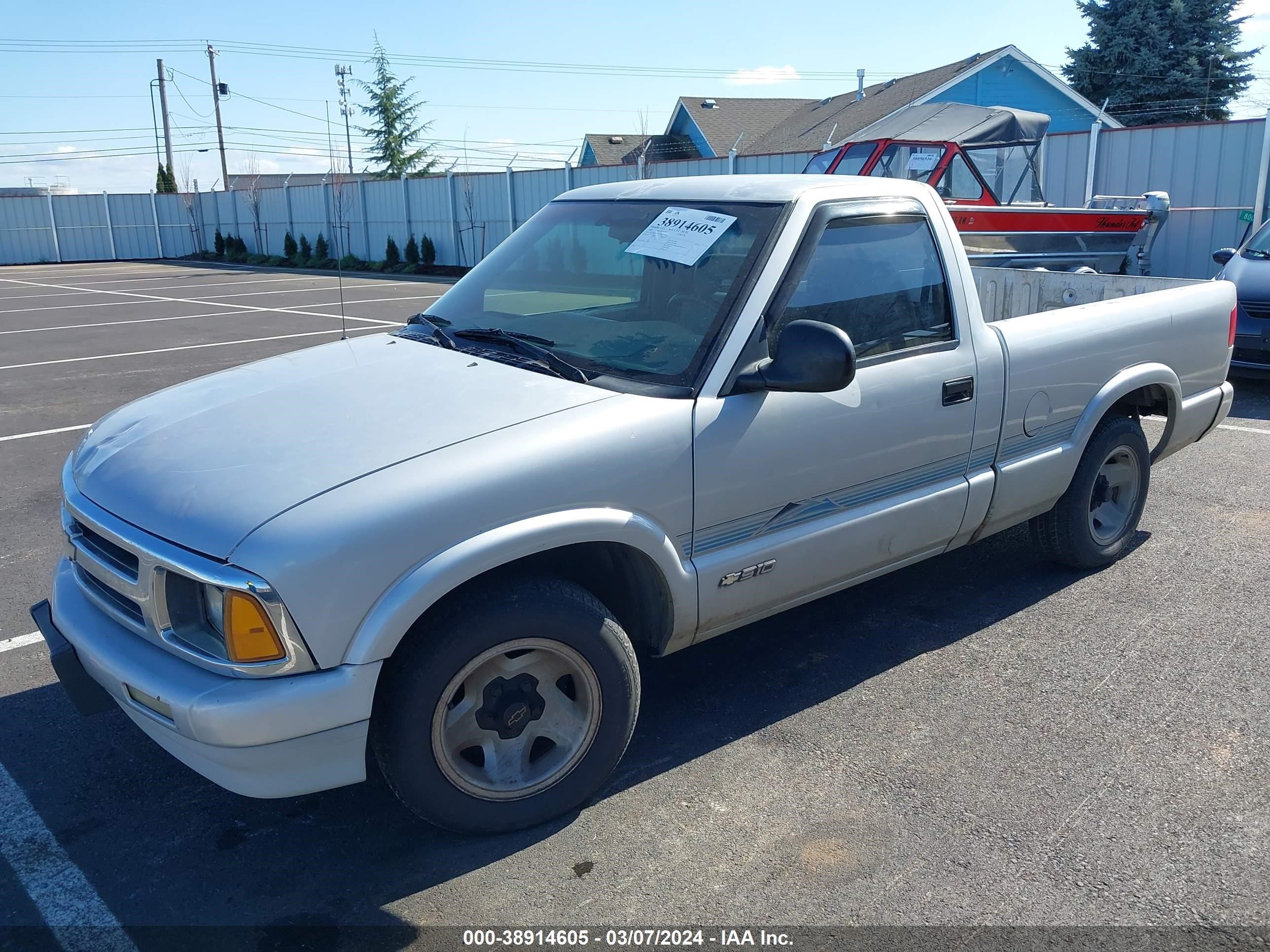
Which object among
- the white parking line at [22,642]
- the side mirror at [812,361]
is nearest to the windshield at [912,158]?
the side mirror at [812,361]

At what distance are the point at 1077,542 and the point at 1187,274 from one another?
12270mm

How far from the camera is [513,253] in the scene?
14.2 feet

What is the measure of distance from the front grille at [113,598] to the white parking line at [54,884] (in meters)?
0.74

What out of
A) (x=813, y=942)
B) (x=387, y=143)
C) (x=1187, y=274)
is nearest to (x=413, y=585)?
(x=813, y=942)

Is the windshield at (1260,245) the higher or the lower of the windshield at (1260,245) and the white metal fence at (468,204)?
the lower

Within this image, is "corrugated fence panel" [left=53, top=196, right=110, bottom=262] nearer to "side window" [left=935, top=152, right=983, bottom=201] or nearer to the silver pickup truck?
"side window" [left=935, top=152, right=983, bottom=201]

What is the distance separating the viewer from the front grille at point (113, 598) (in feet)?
9.46

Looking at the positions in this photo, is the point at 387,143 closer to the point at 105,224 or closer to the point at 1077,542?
the point at 105,224

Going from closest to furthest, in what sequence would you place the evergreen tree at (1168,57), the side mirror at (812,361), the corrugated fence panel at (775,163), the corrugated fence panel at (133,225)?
the side mirror at (812,361), the corrugated fence panel at (775,163), the evergreen tree at (1168,57), the corrugated fence panel at (133,225)

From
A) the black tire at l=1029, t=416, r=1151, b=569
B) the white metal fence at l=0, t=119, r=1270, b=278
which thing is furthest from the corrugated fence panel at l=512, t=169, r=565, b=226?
the black tire at l=1029, t=416, r=1151, b=569

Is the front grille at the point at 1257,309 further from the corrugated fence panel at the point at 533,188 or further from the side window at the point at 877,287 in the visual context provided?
the corrugated fence panel at the point at 533,188

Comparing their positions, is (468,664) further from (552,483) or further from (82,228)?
(82,228)

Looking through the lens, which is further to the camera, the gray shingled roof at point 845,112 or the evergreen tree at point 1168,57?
the evergreen tree at point 1168,57

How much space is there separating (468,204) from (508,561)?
26877mm
